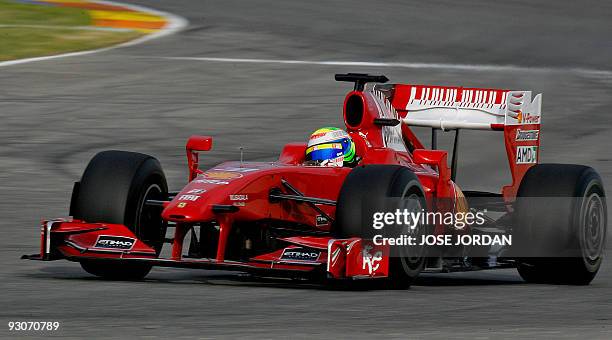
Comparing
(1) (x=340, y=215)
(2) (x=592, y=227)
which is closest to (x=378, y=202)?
(1) (x=340, y=215)

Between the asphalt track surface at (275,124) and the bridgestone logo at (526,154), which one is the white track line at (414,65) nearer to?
the asphalt track surface at (275,124)

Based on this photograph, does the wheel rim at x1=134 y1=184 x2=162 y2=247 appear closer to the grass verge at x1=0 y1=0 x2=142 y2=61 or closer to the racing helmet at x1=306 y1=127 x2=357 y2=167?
the racing helmet at x1=306 y1=127 x2=357 y2=167

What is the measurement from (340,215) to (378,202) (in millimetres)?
262

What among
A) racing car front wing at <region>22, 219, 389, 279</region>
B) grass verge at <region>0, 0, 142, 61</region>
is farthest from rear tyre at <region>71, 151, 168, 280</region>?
grass verge at <region>0, 0, 142, 61</region>

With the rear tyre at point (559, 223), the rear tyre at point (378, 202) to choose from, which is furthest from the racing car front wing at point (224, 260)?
the rear tyre at point (559, 223)

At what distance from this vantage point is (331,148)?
1035cm

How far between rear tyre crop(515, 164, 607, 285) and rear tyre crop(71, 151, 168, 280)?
8.70 ft

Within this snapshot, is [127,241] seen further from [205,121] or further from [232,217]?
[205,121]

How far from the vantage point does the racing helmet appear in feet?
33.9

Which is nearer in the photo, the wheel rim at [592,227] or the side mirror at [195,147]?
the wheel rim at [592,227]

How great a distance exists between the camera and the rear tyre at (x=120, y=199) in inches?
377

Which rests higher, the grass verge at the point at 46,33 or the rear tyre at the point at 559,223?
the grass verge at the point at 46,33

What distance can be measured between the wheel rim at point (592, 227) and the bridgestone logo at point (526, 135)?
109 cm

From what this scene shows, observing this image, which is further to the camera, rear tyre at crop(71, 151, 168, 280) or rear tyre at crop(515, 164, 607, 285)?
rear tyre at crop(515, 164, 607, 285)
